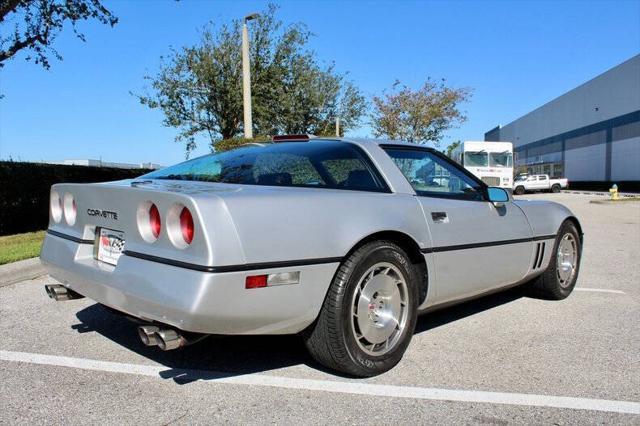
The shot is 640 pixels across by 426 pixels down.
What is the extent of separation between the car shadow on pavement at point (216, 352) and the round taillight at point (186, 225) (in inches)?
30.0

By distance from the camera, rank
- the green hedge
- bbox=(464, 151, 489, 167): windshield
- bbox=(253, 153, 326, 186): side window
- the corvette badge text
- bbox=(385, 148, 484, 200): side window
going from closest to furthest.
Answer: the corvette badge text, bbox=(253, 153, 326, 186): side window, bbox=(385, 148, 484, 200): side window, the green hedge, bbox=(464, 151, 489, 167): windshield

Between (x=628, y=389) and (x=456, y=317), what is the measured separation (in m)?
1.60

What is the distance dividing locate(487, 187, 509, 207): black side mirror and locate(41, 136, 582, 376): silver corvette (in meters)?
0.01

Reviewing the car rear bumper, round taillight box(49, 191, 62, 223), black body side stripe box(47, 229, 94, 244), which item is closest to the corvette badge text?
black body side stripe box(47, 229, 94, 244)

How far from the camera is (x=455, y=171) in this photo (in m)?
4.23

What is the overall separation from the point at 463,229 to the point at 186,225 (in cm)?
202

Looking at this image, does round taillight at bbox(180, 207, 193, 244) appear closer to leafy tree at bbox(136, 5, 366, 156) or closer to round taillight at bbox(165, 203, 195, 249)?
round taillight at bbox(165, 203, 195, 249)

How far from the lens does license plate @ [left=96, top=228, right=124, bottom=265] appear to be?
9.95 ft

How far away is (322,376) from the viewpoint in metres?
3.18

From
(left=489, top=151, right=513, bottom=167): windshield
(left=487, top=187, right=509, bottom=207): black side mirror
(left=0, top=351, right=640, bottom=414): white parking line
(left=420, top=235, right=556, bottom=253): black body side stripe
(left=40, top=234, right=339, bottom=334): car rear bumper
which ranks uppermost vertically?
(left=489, top=151, right=513, bottom=167): windshield

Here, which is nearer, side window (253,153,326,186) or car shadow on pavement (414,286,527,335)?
side window (253,153,326,186)

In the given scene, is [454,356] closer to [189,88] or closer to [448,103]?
[189,88]

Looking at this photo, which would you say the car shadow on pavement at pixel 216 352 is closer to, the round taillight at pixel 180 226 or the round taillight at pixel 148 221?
the round taillight at pixel 148 221

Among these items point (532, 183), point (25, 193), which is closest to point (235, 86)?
point (25, 193)
